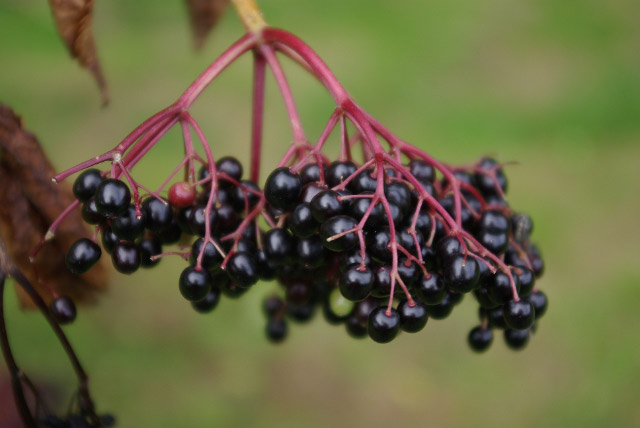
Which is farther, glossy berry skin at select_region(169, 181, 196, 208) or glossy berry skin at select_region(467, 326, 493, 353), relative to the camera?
glossy berry skin at select_region(467, 326, 493, 353)

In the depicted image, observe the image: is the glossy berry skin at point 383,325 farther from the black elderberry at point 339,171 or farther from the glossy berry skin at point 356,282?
the black elderberry at point 339,171

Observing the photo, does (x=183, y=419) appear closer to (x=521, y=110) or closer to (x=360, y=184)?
(x=360, y=184)

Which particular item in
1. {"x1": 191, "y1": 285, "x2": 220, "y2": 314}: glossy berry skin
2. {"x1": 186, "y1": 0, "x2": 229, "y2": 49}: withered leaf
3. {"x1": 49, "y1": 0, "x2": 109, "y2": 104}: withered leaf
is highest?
{"x1": 186, "y1": 0, "x2": 229, "y2": 49}: withered leaf

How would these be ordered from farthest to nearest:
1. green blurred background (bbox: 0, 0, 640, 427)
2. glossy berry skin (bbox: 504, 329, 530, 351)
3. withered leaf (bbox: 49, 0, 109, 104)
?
green blurred background (bbox: 0, 0, 640, 427) < glossy berry skin (bbox: 504, 329, 530, 351) < withered leaf (bbox: 49, 0, 109, 104)

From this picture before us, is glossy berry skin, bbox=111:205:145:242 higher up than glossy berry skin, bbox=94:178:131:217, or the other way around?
glossy berry skin, bbox=94:178:131:217

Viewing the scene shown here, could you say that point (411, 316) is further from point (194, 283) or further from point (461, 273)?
point (194, 283)

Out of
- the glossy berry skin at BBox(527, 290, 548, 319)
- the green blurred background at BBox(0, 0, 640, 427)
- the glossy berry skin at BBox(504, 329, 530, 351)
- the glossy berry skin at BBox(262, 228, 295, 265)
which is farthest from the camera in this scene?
the green blurred background at BBox(0, 0, 640, 427)

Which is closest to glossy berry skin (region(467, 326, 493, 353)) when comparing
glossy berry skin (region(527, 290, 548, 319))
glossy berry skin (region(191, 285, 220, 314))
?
glossy berry skin (region(527, 290, 548, 319))

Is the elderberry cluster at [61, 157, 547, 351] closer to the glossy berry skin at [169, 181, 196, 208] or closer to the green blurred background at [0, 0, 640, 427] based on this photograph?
the glossy berry skin at [169, 181, 196, 208]
